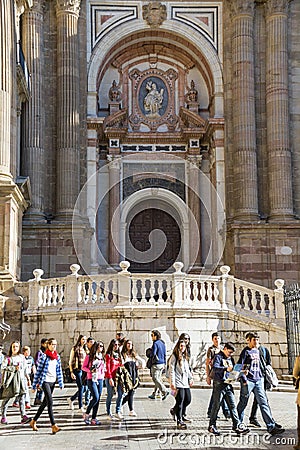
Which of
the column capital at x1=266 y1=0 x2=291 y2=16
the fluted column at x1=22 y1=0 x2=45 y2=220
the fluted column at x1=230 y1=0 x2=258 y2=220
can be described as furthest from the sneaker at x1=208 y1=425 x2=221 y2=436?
the column capital at x1=266 y1=0 x2=291 y2=16

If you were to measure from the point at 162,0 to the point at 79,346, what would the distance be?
19.0 meters

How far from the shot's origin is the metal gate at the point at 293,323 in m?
19.2

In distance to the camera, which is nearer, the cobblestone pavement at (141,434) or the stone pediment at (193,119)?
the cobblestone pavement at (141,434)

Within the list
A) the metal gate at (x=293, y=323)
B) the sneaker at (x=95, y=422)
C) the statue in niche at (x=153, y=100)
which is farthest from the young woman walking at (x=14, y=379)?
the statue in niche at (x=153, y=100)

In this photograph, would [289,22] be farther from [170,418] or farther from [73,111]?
[170,418]

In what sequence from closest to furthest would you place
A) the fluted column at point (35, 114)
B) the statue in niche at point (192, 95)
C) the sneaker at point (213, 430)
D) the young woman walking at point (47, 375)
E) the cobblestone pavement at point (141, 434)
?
the cobblestone pavement at point (141, 434) → the sneaker at point (213, 430) → the young woman walking at point (47, 375) → the fluted column at point (35, 114) → the statue in niche at point (192, 95)

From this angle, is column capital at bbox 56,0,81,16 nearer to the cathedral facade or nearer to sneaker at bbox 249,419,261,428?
the cathedral facade

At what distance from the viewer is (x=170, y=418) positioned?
39.8 feet

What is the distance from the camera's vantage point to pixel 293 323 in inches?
769

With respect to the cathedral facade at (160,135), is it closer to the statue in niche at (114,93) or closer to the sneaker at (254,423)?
the statue in niche at (114,93)

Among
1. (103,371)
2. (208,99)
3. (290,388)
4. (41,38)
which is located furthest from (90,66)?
(103,371)

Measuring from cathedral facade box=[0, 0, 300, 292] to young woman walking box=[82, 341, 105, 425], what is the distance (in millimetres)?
12030

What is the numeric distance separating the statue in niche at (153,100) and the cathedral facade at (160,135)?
0.04m

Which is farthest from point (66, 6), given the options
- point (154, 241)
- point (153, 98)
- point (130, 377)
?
point (130, 377)
